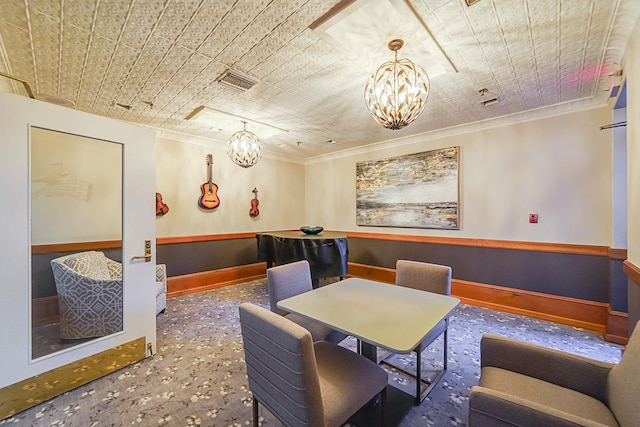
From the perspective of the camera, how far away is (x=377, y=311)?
170 cm

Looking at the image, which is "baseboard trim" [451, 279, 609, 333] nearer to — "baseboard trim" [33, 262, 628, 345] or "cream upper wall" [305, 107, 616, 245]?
"baseboard trim" [33, 262, 628, 345]

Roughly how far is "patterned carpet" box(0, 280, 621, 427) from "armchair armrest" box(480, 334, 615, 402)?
602mm

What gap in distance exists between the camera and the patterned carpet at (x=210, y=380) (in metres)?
1.77

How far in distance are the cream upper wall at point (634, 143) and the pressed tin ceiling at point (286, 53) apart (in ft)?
0.61

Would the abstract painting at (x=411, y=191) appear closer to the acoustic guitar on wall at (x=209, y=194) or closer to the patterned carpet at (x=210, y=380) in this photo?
the patterned carpet at (x=210, y=380)

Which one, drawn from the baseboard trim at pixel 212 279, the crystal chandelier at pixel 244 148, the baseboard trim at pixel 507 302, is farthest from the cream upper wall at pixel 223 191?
the crystal chandelier at pixel 244 148

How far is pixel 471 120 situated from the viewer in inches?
148

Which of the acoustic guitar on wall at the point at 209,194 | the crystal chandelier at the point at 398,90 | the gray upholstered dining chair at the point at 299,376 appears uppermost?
the crystal chandelier at the point at 398,90

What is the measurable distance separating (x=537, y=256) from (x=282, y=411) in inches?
145

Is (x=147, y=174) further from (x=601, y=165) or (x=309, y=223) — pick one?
(x=601, y=165)

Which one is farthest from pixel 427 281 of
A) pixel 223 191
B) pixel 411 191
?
pixel 223 191

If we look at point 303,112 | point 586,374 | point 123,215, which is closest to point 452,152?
point 303,112

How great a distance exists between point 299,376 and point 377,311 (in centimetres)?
74

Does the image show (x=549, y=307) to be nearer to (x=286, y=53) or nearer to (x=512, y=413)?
(x=512, y=413)
